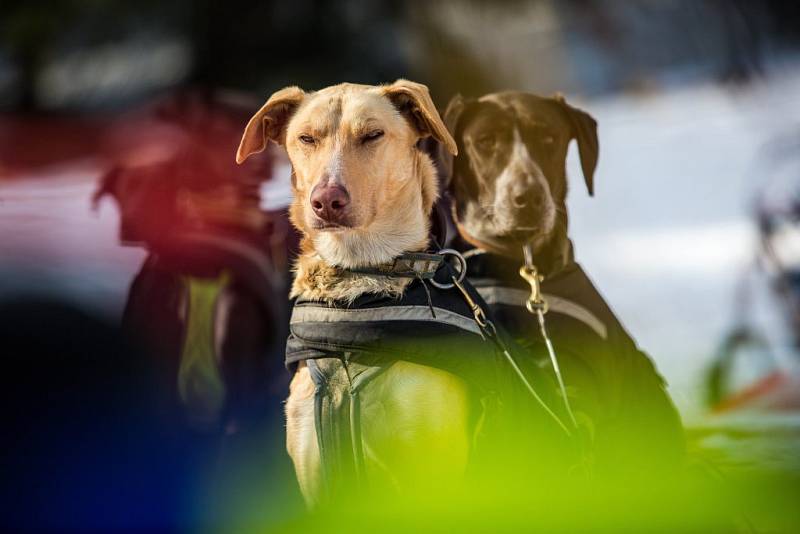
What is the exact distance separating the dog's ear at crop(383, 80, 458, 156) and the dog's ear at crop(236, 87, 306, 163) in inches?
6.7

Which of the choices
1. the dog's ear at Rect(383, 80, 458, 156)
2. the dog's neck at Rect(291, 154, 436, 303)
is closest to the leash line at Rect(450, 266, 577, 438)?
the dog's neck at Rect(291, 154, 436, 303)

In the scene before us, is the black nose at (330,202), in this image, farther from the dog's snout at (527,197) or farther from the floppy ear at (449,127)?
the dog's snout at (527,197)

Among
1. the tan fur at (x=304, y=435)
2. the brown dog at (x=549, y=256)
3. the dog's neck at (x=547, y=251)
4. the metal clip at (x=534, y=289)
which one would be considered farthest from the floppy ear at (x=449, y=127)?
the tan fur at (x=304, y=435)

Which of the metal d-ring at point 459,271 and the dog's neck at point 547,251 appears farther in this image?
the dog's neck at point 547,251

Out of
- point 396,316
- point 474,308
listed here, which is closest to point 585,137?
point 474,308

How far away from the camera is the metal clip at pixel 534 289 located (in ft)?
5.60

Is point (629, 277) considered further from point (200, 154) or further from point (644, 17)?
point (200, 154)

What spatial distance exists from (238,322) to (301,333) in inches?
13.1

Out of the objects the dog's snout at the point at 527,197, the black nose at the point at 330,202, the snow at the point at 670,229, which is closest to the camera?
the black nose at the point at 330,202

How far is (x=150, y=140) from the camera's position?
192 cm

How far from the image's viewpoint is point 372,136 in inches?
58.9

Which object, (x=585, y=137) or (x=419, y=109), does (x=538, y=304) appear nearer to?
(x=585, y=137)

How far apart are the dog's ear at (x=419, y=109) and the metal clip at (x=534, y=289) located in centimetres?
30

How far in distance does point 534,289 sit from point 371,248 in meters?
0.35
